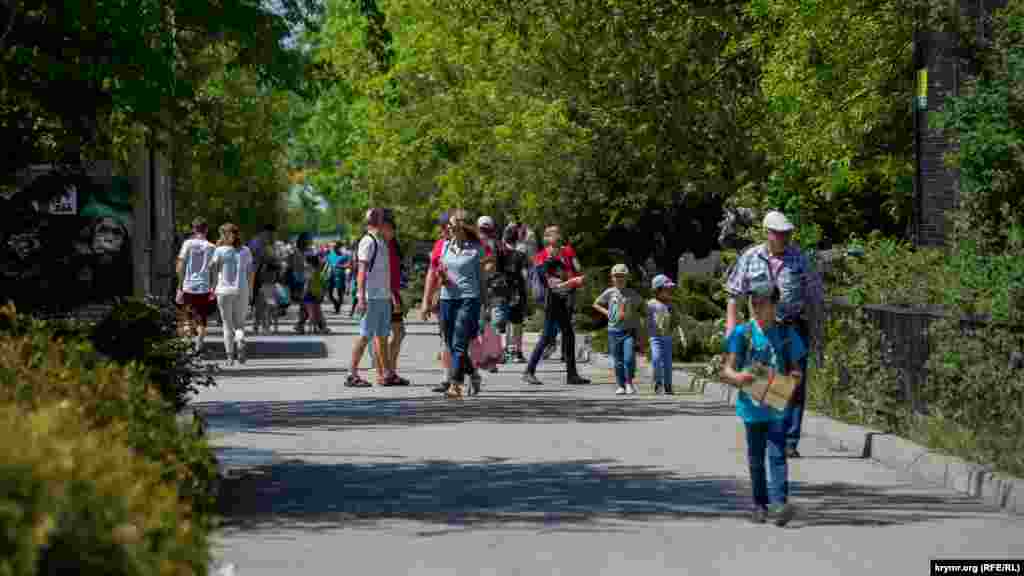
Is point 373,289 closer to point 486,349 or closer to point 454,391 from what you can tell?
point 486,349

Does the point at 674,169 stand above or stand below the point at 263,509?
above

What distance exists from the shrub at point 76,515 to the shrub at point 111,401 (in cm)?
110

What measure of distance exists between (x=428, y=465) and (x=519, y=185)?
82.0 ft

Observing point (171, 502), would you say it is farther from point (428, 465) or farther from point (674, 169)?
point (674, 169)

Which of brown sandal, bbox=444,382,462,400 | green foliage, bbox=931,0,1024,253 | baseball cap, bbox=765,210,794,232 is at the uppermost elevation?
green foliage, bbox=931,0,1024,253

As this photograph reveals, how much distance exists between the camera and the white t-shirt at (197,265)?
87.1 feet

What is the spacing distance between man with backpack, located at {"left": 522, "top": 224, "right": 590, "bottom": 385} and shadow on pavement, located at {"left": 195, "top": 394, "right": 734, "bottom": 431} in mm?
2218

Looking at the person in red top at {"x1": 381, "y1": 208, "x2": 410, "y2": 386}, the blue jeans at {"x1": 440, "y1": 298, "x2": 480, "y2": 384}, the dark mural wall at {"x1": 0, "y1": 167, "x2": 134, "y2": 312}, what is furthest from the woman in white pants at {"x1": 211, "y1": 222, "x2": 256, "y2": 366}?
the dark mural wall at {"x1": 0, "y1": 167, "x2": 134, "y2": 312}

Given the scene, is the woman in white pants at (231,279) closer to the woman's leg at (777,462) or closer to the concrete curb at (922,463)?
the concrete curb at (922,463)

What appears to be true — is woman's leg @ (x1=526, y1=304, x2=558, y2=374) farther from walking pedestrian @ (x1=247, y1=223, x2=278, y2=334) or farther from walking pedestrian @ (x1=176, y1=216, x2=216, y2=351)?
walking pedestrian @ (x1=247, y1=223, x2=278, y2=334)

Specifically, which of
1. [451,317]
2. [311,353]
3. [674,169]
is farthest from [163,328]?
[674,169]

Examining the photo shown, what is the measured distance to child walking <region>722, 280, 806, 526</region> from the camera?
1088 centimetres

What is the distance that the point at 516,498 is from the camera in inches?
468

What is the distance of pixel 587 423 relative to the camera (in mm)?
17328
